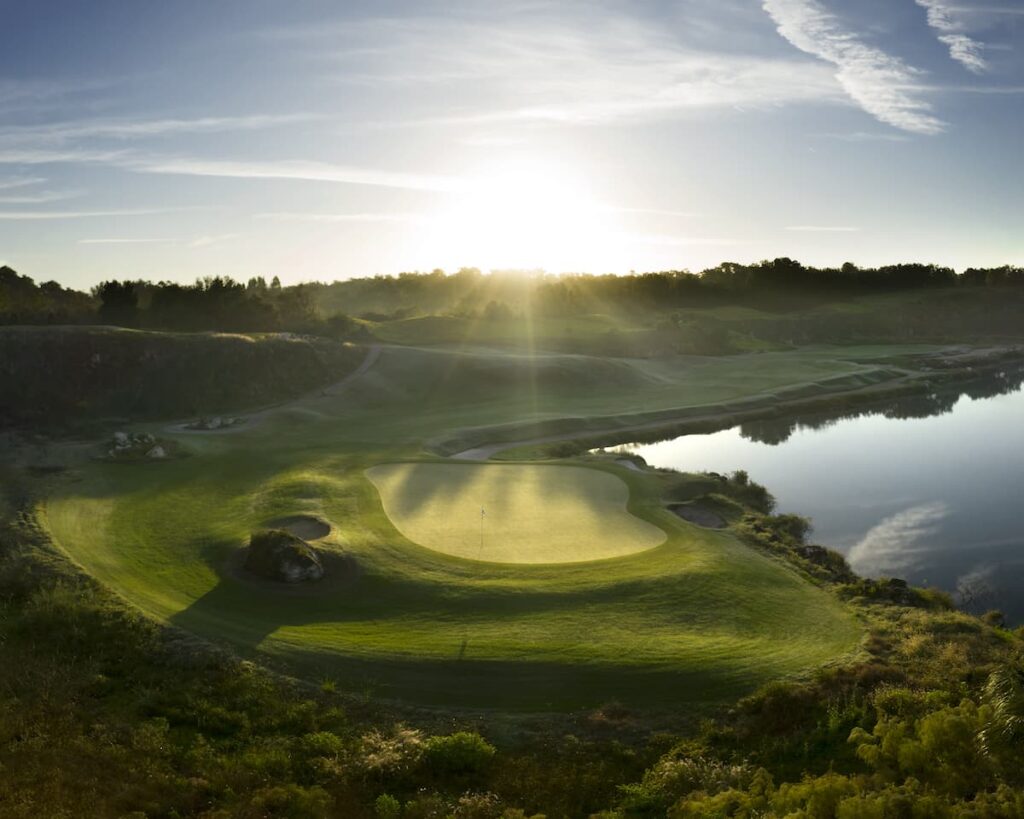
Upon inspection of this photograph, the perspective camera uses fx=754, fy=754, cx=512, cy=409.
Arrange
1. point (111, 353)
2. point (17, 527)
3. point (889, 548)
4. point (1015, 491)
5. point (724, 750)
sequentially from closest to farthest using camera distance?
point (724, 750) → point (17, 527) → point (889, 548) → point (1015, 491) → point (111, 353)

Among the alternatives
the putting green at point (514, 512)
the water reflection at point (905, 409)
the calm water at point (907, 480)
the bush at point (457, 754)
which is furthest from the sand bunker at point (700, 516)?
the water reflection at point (905, 409)

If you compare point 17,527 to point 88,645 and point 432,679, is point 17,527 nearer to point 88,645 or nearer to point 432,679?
point 88,645

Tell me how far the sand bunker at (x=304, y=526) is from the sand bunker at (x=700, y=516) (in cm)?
1656

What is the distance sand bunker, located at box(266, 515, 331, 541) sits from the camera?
3148cm

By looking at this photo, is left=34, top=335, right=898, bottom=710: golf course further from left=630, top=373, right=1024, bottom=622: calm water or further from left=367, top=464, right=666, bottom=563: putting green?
left=630, top=373, right=1024, bottom=622: calm water

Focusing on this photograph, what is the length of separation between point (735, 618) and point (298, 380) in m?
54.4

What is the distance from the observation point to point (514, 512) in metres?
35.1

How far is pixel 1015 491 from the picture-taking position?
138 feet

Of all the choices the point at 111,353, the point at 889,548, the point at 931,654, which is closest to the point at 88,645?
the point at 931,654

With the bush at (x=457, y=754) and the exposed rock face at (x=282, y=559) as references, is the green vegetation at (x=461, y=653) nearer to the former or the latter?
the bush at (x=457, y=754)

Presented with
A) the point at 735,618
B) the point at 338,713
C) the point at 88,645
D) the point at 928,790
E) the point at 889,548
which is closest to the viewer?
the point at 928,790

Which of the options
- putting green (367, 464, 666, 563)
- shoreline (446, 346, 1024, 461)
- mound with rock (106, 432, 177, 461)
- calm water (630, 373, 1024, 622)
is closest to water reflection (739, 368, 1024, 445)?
calm water (630, 373, 1024, 622)

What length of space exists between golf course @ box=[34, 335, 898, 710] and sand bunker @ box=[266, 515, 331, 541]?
0.16m

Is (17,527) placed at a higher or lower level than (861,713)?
higher
